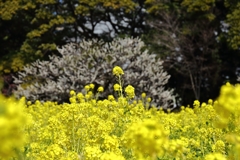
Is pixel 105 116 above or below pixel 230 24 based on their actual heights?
below

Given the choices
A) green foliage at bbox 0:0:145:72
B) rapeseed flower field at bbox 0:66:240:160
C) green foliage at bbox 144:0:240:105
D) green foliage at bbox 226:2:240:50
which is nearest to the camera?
rapeseed flower field at bbox 0:66:240:160

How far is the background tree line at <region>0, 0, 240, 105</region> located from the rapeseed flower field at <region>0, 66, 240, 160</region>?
9.65 metres

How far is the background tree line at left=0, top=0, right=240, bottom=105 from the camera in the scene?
15.1m

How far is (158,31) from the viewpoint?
15789 millimetres

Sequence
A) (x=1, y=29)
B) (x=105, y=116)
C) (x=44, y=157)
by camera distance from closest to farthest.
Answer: (x=44, y=157), (x=105, y=116), (x=1, y=29)

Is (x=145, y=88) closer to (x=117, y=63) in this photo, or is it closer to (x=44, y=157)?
(x=117, y=63)

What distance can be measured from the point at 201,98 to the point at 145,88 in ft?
12.2

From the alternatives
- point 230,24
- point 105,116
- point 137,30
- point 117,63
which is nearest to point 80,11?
point 137,30

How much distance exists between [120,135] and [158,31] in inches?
486

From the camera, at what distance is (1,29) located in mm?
17297

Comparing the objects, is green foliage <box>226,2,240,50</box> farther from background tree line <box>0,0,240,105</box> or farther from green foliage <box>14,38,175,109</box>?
green foliage <box>14,38,175,109</box>

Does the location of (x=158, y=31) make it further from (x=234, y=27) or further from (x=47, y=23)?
(x=47, y=23)

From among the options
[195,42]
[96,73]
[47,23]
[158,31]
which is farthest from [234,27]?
[47,23]

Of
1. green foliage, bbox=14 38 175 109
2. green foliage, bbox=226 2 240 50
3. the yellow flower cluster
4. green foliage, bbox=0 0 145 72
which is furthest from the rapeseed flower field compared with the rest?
green foliage, bbox=0 0 145 72
